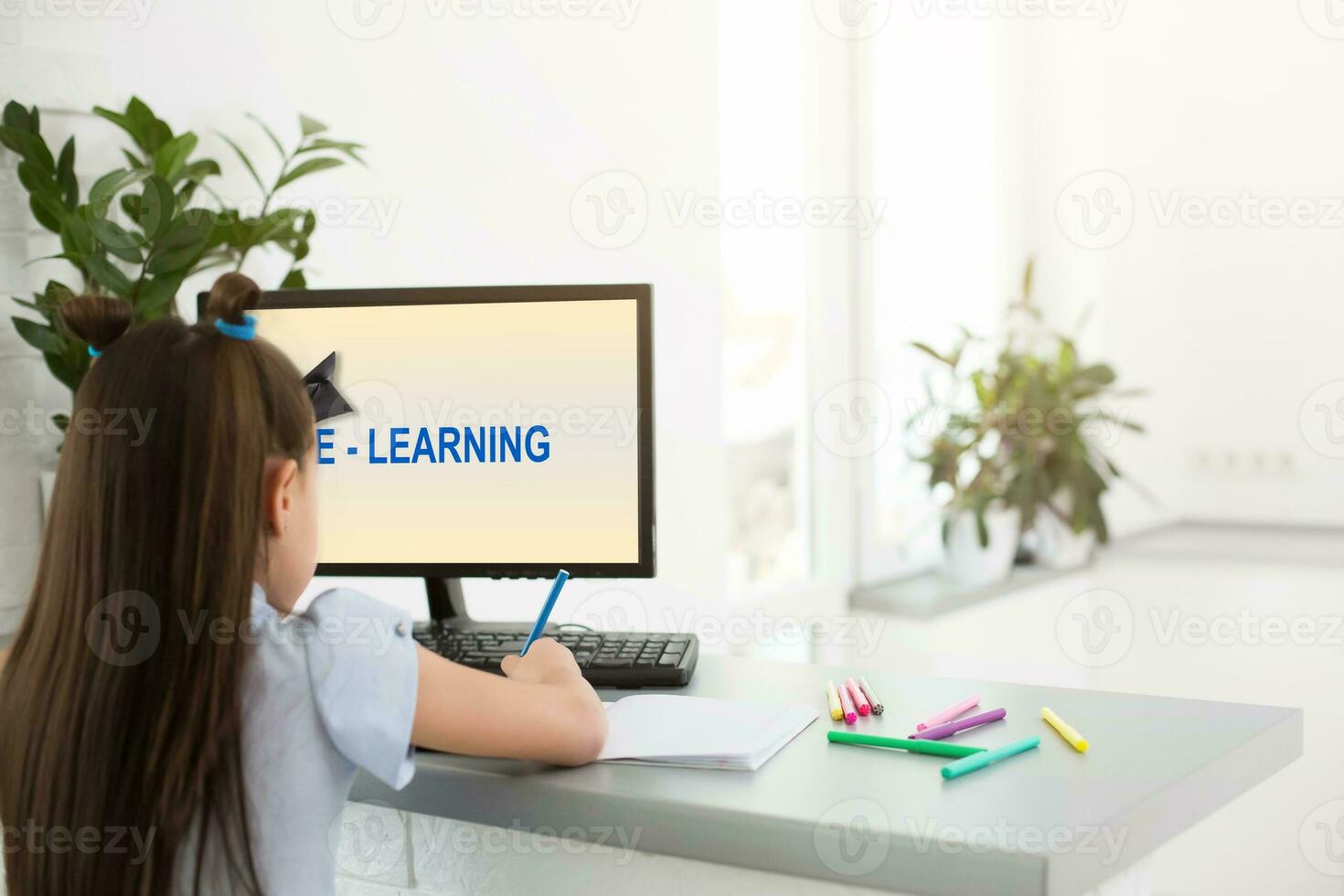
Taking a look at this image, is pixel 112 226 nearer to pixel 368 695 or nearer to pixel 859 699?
pixel 368 695

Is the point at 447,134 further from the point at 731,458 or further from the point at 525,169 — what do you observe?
the point at 731,458

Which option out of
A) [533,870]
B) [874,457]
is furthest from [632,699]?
[874,457]

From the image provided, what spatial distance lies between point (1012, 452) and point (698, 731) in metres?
2.09

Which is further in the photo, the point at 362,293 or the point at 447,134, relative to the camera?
the point at 447,134

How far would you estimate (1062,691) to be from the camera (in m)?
1.15

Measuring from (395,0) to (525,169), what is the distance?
0.35 m

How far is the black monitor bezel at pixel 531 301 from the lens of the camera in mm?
1308

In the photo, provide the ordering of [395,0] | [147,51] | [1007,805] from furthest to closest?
[395,0], [147,51], [1007,805]

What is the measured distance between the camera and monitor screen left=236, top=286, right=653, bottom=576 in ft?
4.34

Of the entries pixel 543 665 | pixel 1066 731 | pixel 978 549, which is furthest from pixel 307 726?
pixel 978 549

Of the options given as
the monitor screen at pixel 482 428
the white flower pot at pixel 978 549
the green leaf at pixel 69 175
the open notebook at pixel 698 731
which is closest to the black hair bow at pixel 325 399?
the monitor screen at pixel 482 428

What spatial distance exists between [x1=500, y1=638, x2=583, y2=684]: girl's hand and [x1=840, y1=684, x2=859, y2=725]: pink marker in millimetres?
235

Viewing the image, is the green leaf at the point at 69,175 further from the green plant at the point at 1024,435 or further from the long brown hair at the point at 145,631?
the green plant at the point at 1024,435

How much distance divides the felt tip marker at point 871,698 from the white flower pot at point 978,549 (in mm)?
1754
